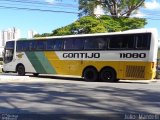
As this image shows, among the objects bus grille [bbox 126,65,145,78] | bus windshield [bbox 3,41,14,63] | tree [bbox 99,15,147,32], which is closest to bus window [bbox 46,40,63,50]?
bus windshield [bbox 3,41,14,63]

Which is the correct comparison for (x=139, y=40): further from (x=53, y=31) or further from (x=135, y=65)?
(x=53, y=31)

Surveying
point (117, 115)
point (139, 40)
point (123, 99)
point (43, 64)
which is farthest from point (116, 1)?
point (117, 115)

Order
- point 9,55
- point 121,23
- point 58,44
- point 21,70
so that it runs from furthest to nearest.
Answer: point 121,23
point 9,55
point 21,70
point 58,44

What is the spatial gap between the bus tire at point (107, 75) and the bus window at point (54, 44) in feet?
13.0

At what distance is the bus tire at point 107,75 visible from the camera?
2478 centimetres

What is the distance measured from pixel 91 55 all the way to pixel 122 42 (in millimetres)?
2501

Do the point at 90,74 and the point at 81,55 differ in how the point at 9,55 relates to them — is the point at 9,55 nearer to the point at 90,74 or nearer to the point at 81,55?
the point at 81,55

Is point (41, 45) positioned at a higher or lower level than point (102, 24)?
lower

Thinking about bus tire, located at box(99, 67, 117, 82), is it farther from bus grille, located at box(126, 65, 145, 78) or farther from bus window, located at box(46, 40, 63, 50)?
bus window, located at box(46, 40, 63, 50)

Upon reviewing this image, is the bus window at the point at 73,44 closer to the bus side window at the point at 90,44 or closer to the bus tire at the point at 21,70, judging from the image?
the bus side window at the point at 90,44

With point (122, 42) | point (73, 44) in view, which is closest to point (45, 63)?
point (73, 44)

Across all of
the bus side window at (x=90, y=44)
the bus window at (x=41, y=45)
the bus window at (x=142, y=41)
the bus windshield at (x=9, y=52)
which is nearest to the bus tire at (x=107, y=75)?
the bus side window at (x=90, y=44)

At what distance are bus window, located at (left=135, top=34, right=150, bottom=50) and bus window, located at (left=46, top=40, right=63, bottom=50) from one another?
624cm

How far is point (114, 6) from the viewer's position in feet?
174
